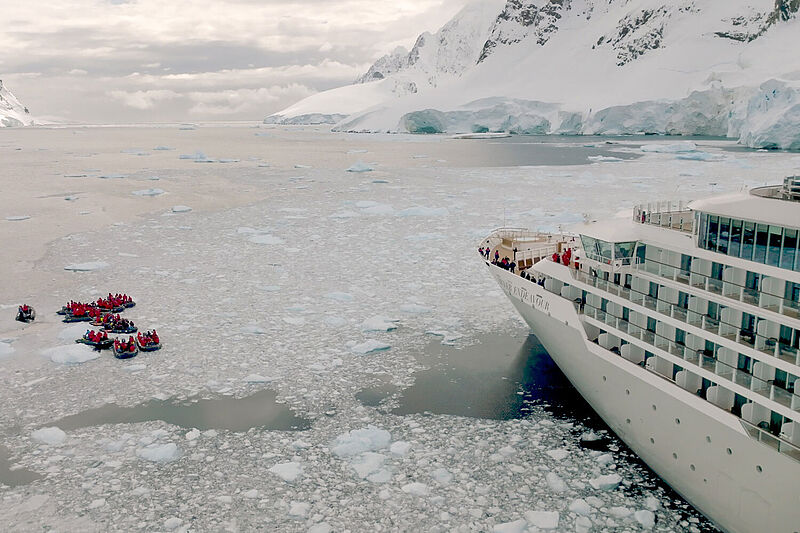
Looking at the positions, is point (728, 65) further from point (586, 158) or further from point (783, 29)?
point (586, 158)

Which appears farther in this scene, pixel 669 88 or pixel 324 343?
pixel 669 88

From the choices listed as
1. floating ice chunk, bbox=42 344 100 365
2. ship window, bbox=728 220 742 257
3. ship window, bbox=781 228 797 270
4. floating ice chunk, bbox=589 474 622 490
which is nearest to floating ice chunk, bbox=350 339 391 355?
floating ice chunk, bbox=42 344 100 365

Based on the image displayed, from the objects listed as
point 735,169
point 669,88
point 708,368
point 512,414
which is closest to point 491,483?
point 512,414

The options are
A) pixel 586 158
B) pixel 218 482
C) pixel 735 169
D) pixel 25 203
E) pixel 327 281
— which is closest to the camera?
pixel 218 482

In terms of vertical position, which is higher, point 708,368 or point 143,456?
point 708,368

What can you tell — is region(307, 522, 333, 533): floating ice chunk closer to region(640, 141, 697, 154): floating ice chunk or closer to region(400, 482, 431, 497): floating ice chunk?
region(400, 482, 431, 497): floating ice chunk

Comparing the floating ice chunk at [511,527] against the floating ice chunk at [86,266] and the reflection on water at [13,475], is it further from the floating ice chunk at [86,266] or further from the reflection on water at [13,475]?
the floating ice chunk at [86,266]

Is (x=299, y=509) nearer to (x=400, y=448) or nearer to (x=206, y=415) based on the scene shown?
(x=400, y=448)
